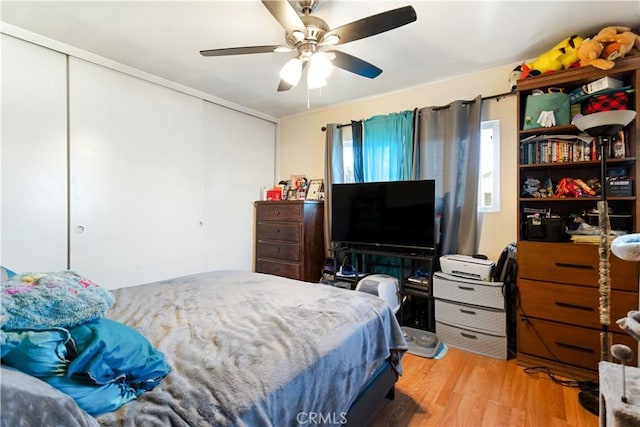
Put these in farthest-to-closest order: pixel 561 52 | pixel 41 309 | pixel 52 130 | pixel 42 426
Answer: pixel 52 130 → pixel 561 52 → pixel 41 309 → pixel 42 426

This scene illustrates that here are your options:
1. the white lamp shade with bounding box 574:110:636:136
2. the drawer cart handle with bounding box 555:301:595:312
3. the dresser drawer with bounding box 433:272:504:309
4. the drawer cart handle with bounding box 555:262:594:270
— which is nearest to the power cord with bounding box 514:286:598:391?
the dresser drawer with bounding box 433:272:504:309

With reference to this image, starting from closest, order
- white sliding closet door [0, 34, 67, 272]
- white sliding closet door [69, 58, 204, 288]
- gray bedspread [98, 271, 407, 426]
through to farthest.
Result: 1. gray bedspread [98, 271, 407, 426]
2. white sliding closet door [0, 34, 67, 272]
3. white sliding closet door [69, 58, 204, 288]

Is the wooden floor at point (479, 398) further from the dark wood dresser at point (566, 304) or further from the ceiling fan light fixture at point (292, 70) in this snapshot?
the ceiling fan light fixture at point (292, 70)

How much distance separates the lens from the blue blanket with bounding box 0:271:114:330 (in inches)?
29.6

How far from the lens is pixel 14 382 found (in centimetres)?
61

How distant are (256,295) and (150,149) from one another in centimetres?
201

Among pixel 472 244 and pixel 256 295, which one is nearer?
Answer: pixel 256 295

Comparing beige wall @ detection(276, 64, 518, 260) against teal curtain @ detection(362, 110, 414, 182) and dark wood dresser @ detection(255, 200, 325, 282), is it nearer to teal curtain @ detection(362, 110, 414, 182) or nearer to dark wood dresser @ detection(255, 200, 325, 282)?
teal curtain @ detection(362, 110, 414, 182)

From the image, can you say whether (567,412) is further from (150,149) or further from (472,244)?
(150,149)

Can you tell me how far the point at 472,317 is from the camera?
2443mm

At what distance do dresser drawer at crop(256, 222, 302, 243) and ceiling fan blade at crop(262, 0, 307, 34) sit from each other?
2079 mm

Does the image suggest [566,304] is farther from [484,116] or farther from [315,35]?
[315,35]

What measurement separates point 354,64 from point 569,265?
201 cm

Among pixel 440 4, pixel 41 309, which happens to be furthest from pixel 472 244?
pixel 41 309
